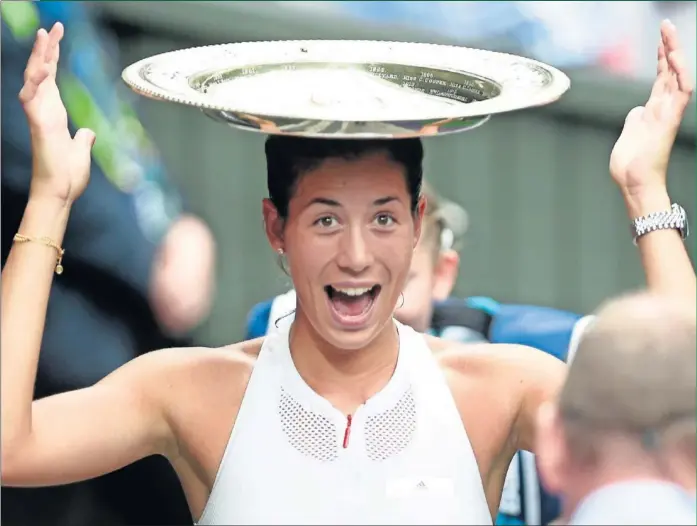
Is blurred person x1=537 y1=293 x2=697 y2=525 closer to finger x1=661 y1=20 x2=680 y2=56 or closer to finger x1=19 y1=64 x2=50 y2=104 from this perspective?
finger x1=661 y1=20 x2=680 y2=56

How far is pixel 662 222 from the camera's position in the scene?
1.89 m

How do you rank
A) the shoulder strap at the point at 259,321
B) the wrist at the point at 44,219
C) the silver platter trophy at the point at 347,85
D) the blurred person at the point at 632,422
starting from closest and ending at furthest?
the blurred person at the point at 632,422 < the silver platter trophy at the point at 347,85 < the wrist at the point at 44,219 < the shoulder strap at the point at 259,321

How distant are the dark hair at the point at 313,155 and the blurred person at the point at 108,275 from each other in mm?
1035

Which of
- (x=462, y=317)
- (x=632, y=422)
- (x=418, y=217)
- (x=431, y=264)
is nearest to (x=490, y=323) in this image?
(x=462, y=317)

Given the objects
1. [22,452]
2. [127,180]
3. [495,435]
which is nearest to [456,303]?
[127,180]

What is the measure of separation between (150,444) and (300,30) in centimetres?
207

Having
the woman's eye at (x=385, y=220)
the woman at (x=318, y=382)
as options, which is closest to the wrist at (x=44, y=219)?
the woman at (x=318, y=382)

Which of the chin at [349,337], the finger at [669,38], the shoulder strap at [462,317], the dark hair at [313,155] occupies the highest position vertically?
the finger at [669,38]

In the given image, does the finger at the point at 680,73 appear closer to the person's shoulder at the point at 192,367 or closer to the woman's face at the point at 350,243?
the woman's face at the point at 350,243

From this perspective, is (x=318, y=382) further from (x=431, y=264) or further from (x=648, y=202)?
(x=431, y=264)

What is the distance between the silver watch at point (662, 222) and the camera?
1.88 m

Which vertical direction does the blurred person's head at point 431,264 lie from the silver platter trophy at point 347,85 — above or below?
below

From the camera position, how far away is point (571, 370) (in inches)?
60.9

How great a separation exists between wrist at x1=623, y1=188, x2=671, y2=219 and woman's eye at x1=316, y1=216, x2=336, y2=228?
37 centimetres
